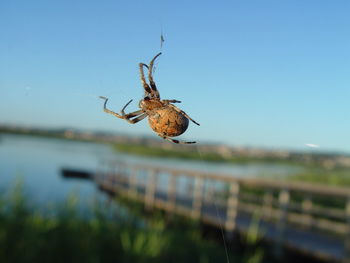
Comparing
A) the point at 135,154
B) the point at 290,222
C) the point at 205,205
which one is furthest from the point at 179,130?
the point at 135,154

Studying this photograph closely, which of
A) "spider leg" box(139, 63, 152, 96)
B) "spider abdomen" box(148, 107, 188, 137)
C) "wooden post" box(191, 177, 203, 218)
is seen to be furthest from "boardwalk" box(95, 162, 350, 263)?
"spider abdomen" box(148, 107, 188, 137)

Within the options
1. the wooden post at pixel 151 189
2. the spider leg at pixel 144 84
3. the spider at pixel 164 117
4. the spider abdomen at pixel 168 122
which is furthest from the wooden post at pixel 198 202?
the spider abdomen at pixel 168 122

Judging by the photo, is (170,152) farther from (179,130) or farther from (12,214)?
(179,130)

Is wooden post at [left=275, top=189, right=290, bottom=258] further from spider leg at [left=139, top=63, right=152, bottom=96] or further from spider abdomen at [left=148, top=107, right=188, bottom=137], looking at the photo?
spider abdomen at [left=148, top=107, right=188, bottom=137]

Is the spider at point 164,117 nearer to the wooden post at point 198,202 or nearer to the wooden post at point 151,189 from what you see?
the wooden post at point 198,202

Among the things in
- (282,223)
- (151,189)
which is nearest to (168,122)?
(282,223)

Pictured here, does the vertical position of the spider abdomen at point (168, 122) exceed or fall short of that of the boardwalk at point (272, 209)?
it exceeds it
